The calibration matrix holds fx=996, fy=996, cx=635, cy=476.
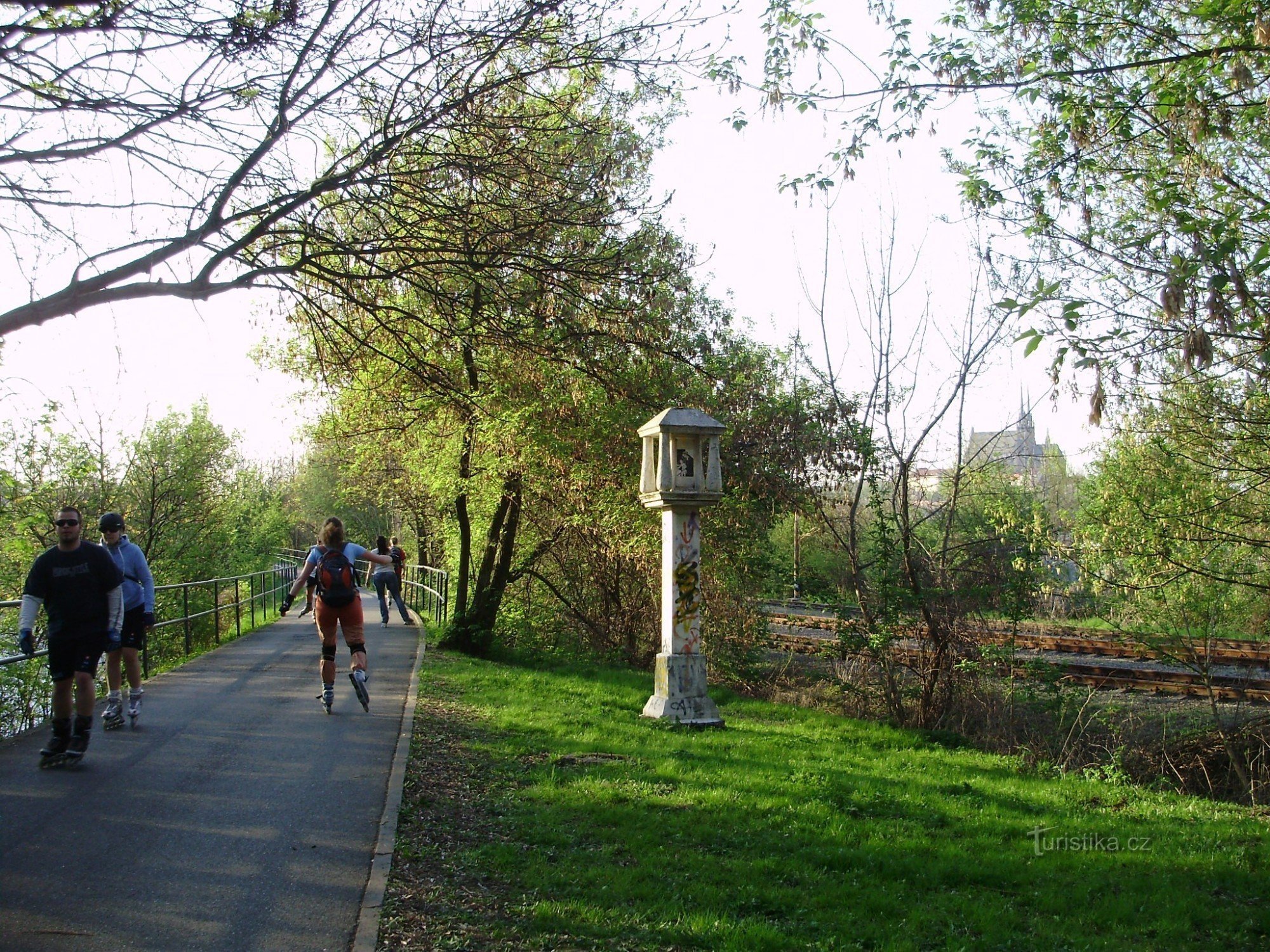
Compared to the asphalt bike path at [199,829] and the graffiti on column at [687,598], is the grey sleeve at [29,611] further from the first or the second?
the graffiti on column at [687,598]

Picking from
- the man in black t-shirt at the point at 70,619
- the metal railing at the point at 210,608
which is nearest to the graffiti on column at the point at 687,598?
the man in black t-shirt at the point at 70,619

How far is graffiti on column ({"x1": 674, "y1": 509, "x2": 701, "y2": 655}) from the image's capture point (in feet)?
34.0

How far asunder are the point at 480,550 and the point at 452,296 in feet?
41.4

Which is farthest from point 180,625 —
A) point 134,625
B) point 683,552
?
point 683,552

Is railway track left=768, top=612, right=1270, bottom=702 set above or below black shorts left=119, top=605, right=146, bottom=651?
below

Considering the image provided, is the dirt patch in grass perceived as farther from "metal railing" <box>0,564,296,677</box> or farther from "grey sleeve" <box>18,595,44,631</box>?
"metal railing" <box>0,564,296,677</box>

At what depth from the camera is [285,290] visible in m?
7.35

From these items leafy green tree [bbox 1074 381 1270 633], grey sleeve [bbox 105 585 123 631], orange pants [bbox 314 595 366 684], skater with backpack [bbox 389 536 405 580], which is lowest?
orange pants [bbox 314 595 366 684]

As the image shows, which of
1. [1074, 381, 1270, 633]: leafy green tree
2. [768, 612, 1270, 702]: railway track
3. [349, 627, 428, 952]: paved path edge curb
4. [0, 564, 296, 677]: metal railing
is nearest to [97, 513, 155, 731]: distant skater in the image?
[349, 627, 428, 952]: paved path edge curb

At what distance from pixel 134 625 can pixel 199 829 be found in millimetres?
3840

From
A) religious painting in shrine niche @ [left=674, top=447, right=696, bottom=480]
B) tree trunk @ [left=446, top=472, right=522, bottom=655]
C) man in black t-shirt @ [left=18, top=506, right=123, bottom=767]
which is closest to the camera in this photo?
man in black t-shirt @ [left=18, top=506, right=123, bottom=767]

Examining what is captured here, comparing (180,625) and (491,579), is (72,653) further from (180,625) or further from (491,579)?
(180,625)

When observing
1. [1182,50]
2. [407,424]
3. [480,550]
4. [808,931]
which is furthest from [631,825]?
[480,550]

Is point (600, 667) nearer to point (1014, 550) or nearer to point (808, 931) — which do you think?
point (1014, 550)
